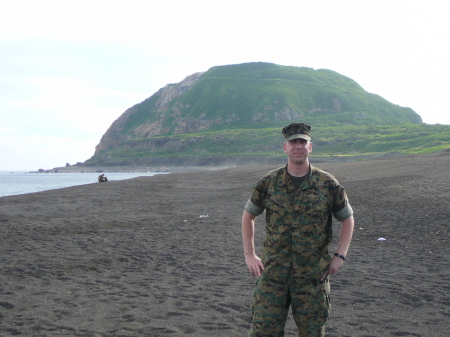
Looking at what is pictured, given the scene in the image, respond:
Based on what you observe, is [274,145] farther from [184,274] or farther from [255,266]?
[255,266]

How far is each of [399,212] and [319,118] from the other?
139 meters

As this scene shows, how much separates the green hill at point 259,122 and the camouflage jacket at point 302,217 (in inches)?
3305

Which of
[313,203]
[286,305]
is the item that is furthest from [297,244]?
[286,305]

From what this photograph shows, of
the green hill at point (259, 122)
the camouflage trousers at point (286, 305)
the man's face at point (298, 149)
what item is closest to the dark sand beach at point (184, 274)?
the camouflage trousers at point (286, 305)

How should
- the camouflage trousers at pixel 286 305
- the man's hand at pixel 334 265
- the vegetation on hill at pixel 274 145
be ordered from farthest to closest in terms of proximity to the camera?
the vegetation on hill at pixel 274 145 < the man's hand at pixel 334 265 < the camouflage trousers at pixel 286 305

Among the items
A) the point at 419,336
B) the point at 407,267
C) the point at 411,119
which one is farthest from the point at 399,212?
the point at 411,119

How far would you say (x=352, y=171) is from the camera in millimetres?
33906

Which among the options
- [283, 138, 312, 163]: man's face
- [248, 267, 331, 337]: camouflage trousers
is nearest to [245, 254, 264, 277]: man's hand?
[248, 267, 331, 337]: camouflage trousers

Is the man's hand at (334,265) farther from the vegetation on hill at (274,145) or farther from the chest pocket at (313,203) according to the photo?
the vegetation on hill at (274,145)

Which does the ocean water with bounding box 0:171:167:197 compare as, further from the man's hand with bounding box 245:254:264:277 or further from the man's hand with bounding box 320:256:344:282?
the man's hand with bounding box 320:256:344:282

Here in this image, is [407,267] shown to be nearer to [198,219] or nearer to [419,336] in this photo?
[419,336]

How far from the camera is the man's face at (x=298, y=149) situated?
12.5 ft

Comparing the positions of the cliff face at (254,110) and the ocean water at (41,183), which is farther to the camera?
the cliff face at (254,110)

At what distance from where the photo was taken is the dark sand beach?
591 cm
